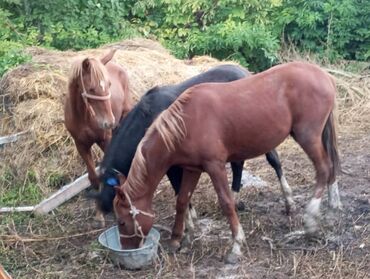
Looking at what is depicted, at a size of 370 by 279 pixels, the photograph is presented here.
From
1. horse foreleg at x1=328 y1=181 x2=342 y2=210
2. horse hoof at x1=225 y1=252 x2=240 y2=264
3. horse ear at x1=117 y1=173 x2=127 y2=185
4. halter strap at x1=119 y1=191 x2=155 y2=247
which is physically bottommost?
horse hoof at x1=225 y1=252 x2=240 y2=264

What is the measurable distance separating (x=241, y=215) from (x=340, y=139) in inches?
109

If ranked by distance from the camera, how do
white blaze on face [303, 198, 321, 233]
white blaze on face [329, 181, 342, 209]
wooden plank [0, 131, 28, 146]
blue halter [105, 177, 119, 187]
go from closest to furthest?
blue halter [105, 177, 119, 187]
white blaze on face [303, 198, 321, 233]
white blaze on face [329, 181, 342, 209]
wooden plank [0, 131, 28, 146]

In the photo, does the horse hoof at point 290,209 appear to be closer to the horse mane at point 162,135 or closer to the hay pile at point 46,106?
the horse mane at point 162,135

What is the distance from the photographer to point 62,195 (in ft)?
22.1

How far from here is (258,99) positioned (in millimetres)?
5387

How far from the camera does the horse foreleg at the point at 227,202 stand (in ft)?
17.1

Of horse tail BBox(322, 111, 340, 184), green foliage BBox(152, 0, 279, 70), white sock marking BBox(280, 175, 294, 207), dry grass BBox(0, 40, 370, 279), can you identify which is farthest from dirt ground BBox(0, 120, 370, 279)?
green foliage BBox(152, 0, 279, 70)

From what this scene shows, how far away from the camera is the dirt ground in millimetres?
5145

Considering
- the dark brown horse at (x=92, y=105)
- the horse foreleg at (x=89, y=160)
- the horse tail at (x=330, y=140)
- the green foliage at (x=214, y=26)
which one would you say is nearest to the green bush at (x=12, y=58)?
the green foliage at (x=214, y=26)

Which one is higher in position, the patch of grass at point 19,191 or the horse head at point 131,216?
the horse head at point 131,216

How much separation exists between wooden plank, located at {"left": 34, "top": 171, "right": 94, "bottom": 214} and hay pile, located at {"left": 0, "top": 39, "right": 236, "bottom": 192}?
606 mm

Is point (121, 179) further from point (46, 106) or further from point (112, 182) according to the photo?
point (46, 106)

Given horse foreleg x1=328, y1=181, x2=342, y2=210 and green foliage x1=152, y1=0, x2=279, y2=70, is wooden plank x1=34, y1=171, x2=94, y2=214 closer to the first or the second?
horse foreleg x1=328, y1=181, x2=342, y2=210

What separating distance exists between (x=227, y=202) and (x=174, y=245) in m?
0.63
